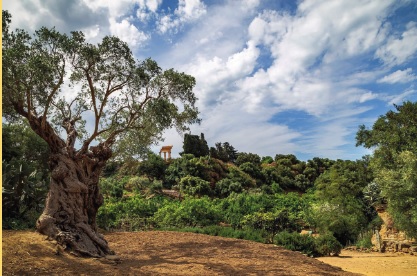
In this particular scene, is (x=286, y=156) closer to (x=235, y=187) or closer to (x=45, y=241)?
(x=235, y=187)

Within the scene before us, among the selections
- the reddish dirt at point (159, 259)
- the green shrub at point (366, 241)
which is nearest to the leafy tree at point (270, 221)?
the green shrub at point (366, 241)

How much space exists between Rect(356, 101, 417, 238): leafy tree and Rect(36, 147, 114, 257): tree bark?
12500mm

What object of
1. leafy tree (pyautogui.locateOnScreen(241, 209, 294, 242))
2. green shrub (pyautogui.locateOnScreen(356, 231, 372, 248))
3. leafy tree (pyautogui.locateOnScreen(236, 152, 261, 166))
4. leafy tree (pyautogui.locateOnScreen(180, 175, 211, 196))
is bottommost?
green shrub (pyautogui.locateOnScreen(356, 231, 372, 248))

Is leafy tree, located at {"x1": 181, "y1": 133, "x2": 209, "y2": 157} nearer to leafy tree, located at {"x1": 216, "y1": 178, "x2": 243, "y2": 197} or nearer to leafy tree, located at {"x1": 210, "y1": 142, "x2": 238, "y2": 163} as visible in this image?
leafy tree, located at {"x1": 210, "y1": 142, "x2": 238, "y2": 163}

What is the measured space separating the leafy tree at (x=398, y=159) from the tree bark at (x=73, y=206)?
12.5 meters

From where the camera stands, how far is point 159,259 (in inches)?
374

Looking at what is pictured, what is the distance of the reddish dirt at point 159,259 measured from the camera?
25.5 feet

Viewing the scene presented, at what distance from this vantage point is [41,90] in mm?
11492

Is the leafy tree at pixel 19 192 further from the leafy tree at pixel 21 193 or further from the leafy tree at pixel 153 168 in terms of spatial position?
the leafy tree at pixel 153 168

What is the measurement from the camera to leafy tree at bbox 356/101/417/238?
1479 cm

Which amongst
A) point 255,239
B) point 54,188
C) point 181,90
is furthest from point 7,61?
point 255,239

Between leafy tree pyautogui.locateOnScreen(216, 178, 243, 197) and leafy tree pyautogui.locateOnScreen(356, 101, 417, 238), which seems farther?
leafy tree pyautogui.locateOnScreen(216, 178, 243, 197)

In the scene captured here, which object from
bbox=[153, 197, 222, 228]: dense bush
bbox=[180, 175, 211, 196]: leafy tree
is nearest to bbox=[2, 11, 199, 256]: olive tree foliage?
bbox=[153, 197, 222, 228]: dense bush

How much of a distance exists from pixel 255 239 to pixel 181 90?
7456mm
